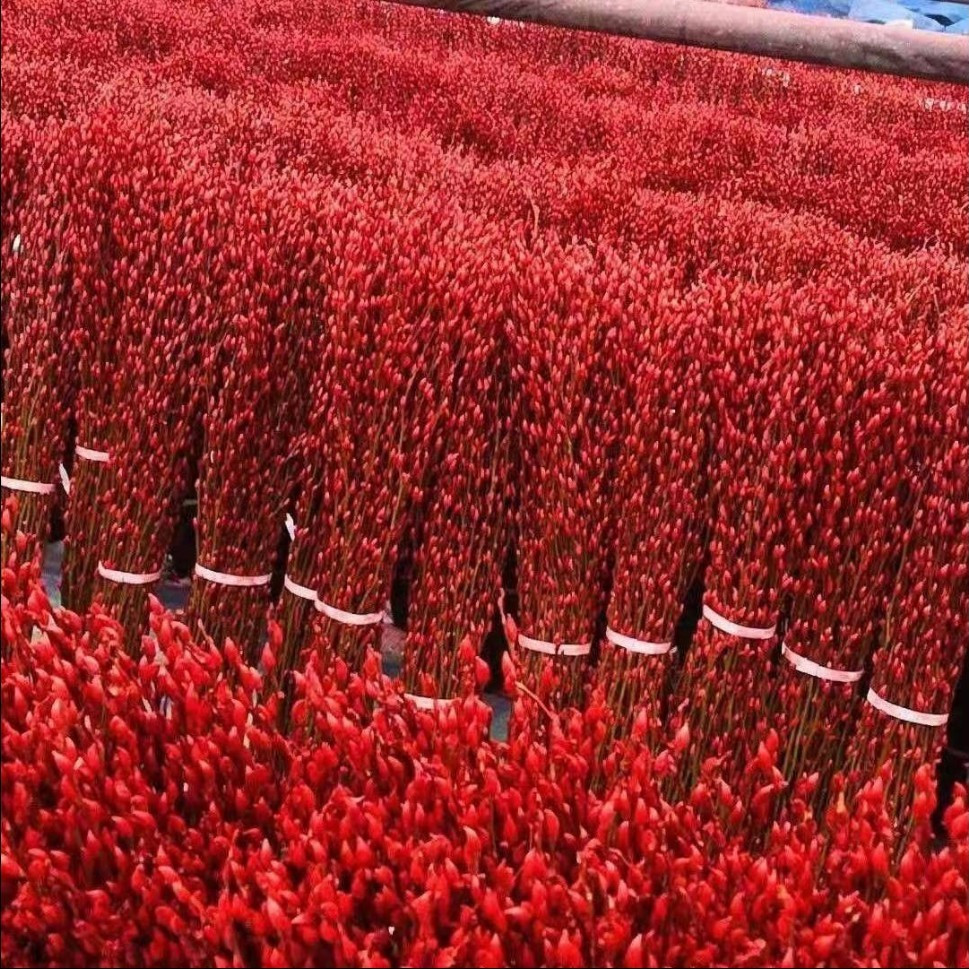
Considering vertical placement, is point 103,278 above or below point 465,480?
above

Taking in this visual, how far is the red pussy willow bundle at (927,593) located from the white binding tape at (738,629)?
9.9 inches

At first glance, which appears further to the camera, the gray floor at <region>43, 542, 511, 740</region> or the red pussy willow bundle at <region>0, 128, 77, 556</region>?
the gray floor at <region>43, 542, 511, 740</region>

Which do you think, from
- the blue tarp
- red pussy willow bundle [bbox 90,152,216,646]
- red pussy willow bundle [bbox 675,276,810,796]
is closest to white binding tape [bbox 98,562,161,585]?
red pussy willow bundle [bbox 90,152,216,646]

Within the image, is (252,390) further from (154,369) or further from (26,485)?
(26,485)

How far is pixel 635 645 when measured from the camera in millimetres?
2818

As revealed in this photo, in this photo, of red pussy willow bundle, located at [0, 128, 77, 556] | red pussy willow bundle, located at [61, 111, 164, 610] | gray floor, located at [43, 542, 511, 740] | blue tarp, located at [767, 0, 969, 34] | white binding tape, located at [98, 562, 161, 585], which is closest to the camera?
red pussy willow bundle, located at [0, 128, 77, 556]

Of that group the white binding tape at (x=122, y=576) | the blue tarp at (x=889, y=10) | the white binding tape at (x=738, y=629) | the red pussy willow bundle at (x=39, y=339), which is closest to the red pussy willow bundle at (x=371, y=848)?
the red pussy willow bundle at (x=39, y=339)

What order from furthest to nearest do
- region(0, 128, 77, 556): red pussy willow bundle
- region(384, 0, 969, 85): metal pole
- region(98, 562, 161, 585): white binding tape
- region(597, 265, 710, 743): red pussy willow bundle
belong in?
region(384, 0, 969, 85): metal pole, region(98, 562, 161, 585): white binding tape, region(597, 265, 710, 743): red pussy willow bundle, region(0, 128, 77, 556): red pussy willow bundle

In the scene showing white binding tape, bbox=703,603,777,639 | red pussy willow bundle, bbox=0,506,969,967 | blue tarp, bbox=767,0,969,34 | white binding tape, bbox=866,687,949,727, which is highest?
blue tarp, bbox=767,0,969,34

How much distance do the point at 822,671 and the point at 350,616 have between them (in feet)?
3.58

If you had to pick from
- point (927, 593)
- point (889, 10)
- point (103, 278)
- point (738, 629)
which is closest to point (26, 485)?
point (103, 278)

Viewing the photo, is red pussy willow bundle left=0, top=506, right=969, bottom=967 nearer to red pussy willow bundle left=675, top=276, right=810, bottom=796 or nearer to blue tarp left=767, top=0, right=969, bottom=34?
red pussy willow bundle left=675, top=276, right=810, bottom=796

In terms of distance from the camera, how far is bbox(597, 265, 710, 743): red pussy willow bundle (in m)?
2.67

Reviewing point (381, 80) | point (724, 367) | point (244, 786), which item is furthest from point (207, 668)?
point (381, 80)
